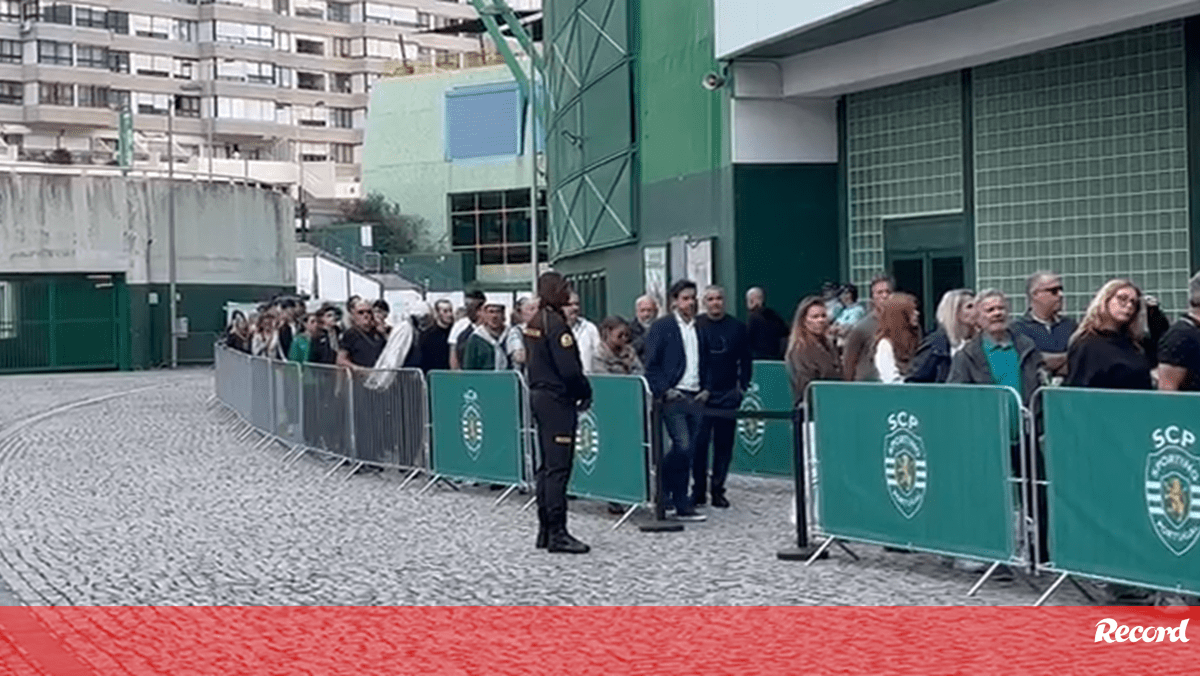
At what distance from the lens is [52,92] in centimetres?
9775

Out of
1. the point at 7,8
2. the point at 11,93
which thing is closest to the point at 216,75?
the point at 11,93

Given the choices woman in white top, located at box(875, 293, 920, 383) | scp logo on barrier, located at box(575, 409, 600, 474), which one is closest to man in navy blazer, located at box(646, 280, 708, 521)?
scp logo on barrier, located at box(575, 409, 600, 474)

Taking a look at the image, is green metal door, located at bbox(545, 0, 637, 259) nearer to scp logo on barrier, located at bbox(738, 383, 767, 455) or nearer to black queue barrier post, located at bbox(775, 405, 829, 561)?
scp logo on barrier, located at bbox(738, 383, 767, 455)

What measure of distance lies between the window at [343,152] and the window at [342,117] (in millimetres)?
1044

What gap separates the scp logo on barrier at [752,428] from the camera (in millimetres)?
17484

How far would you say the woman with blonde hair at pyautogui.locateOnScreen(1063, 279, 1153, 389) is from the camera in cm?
1017

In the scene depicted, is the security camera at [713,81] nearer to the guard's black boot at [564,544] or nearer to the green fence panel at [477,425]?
the green fence panel at [477,425]

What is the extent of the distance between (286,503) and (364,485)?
153 cm

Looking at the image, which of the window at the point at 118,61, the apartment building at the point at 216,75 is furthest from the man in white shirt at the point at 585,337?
the window at the point at 118,61

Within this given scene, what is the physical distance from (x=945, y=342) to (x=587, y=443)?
375 centimetres

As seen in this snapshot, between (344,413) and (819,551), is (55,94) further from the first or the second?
(819,551)

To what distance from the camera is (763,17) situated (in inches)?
824

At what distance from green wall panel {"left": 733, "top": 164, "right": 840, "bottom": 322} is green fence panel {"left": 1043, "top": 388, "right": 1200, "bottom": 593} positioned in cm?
1320

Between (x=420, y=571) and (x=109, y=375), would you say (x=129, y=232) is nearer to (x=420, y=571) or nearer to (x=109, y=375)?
(x=109, y=375)
